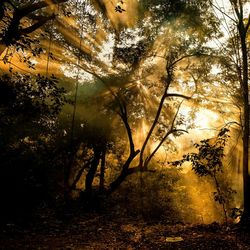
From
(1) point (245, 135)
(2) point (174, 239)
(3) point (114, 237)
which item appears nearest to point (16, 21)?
(3) point (114, 237)

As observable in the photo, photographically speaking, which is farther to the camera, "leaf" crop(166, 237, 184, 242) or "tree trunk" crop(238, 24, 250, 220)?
"tree trunk" crop(238, 24, 250, 220)

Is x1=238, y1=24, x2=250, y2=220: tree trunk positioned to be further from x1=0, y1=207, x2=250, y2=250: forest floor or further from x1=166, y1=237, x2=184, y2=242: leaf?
x1=166, y1=237, x2=184, y2=242: leaf

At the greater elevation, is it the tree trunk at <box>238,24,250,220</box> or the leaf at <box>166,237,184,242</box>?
the tree trunk at <box>238,24,250,220</box>

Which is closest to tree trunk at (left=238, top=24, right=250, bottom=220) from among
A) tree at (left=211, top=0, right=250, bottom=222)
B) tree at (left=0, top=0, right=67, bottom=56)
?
tree at (left=211, top=0, right=250, bottom=222)

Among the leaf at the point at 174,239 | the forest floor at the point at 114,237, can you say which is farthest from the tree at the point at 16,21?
the leaf at the point at 174,239

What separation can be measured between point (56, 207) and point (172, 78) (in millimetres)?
7729

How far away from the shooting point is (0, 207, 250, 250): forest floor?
262 inches

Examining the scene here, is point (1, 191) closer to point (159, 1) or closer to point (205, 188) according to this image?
point (159, 1)

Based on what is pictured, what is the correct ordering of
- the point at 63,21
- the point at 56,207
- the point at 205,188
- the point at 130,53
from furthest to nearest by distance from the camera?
the point at 205,188
the point at 130,53
the point at 56,207
the point at 63,21

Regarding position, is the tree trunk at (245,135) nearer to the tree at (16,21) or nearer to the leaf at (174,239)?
the leaf at (174,239)

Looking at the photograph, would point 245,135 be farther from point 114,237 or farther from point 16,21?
point 16,21

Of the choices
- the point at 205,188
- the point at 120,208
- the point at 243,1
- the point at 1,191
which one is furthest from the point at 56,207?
the point at 205,188

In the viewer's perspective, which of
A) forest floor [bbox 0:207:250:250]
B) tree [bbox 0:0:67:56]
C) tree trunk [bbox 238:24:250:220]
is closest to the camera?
tree [bbox 0:0:67:56]

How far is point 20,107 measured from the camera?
5.55 meters
